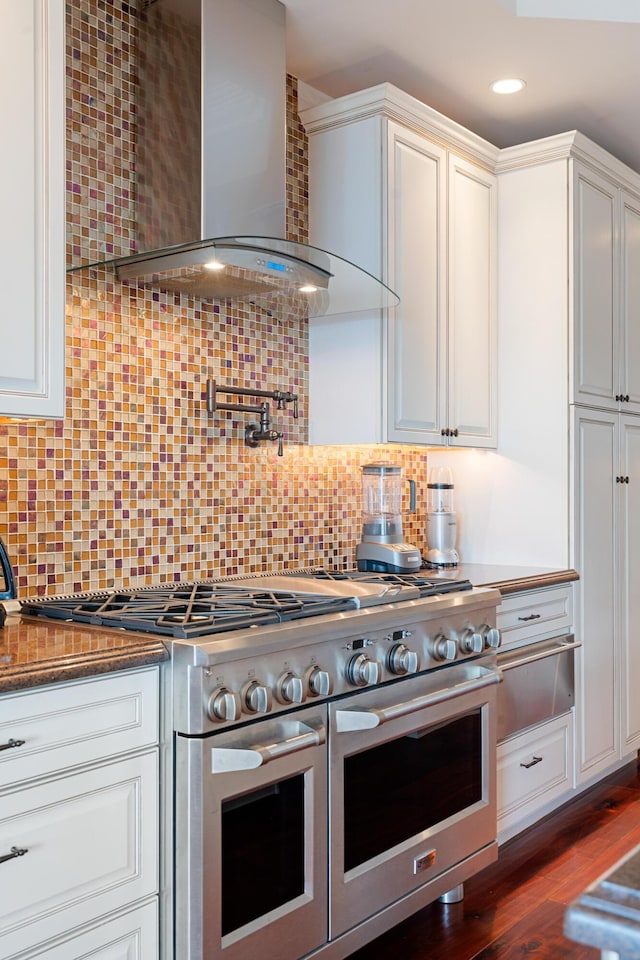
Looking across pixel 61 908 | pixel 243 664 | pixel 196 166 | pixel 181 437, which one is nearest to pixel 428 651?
pixel 243 664

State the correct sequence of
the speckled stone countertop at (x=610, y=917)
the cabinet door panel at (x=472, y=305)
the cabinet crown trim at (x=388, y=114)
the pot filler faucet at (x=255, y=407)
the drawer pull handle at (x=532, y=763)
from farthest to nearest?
the cabinet door panel at (x=472, y=305)
the drawer pull handle at (x=532, y=763)
the cabinet crown trim at (x=388, y=114)
the pot filler faucet at (x=255, y=407)
the speckled stone countertop at (x=610, y=917)

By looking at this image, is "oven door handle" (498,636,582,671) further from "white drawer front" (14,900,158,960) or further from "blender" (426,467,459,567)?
"white drawer front" (14,900,158,960)

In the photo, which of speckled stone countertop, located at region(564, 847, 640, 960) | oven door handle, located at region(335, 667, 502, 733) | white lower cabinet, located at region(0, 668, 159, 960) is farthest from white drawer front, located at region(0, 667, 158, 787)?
speckled stone countertop, located at region(564, 847, 640, 960)

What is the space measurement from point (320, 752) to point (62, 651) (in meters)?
0.67

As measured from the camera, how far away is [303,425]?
3.06 m

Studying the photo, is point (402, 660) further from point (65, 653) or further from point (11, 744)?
point (11, 744)

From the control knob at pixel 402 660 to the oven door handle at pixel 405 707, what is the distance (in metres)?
0.08

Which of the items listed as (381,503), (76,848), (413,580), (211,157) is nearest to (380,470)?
(381,503)

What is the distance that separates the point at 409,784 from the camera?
2.27 m

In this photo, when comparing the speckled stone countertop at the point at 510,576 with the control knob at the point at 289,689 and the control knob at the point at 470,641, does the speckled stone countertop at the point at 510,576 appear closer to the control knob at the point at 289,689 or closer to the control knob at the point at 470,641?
the control knob at the point at 470,641

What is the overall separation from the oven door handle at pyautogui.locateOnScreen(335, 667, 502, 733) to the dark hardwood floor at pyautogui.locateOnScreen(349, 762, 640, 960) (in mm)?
637

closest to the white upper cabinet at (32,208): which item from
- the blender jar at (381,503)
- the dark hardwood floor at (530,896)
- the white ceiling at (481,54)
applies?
the white ceiling at (481,54)

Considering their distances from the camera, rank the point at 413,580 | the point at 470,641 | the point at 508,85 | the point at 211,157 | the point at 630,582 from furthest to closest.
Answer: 1. the point at 630,582
2. the point at 508,85
3. the point at 413,580
4. the point at 470,641
5. the point at 211,157

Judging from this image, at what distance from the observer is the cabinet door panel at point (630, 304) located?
370 centimetres
